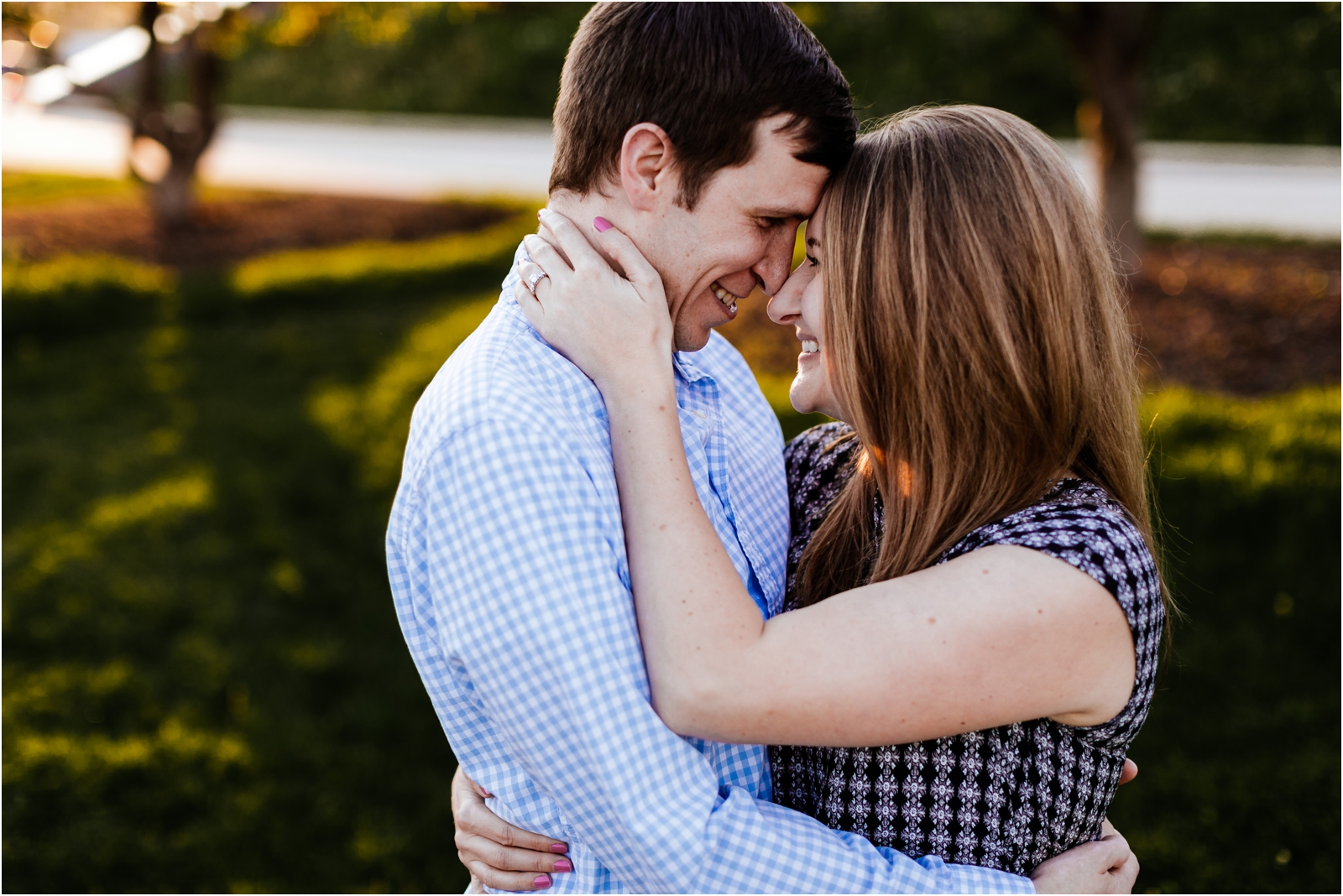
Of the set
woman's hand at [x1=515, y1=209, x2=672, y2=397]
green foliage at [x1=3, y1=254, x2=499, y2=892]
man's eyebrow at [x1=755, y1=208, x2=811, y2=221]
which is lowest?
green foliage at [x1=3, y1=254, x2=499, y2=892]

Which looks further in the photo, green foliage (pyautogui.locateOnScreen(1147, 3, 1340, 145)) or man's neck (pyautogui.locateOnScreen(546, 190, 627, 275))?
green foliage (pyautogui.locateOnScreen(1147, 3, 1340, 145))

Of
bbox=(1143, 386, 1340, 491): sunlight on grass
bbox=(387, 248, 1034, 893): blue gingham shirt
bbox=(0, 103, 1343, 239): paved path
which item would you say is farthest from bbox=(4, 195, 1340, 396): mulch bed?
bbox=(387, 248, 1034, 893): blue gingham shirt

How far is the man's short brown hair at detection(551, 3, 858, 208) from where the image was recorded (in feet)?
6.46

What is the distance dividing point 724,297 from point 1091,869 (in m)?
1.34

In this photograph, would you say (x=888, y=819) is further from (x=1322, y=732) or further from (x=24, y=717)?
(x=24, y=717)

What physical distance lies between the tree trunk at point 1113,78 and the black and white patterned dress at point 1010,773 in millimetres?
5940

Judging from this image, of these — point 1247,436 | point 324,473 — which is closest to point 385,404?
point 324,473

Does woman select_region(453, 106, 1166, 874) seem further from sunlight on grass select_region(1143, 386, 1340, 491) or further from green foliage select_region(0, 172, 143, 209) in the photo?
green foliage select_region(0, 172, 143, 209)

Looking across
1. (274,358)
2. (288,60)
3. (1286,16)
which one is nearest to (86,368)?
(274,358)

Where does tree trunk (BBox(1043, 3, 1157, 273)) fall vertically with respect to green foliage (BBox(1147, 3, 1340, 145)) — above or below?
below

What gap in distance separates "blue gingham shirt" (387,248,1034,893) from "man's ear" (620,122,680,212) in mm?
351

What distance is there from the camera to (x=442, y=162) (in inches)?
698

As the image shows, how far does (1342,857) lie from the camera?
148 inches

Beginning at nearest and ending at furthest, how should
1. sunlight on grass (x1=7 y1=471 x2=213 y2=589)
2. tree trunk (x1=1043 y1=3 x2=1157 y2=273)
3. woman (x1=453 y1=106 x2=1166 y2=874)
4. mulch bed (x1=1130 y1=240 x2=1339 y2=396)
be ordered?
woman (x1=453 y1=106 x2=1166 y2=874), sunlight on grass (x1=7 y1=471 x2=213 y2=589), mulch bed (x1=1130 y1=240 x2=1339 y2=396), tree trunk (x1=1043 y1=3 x2=1157 y2=273)
